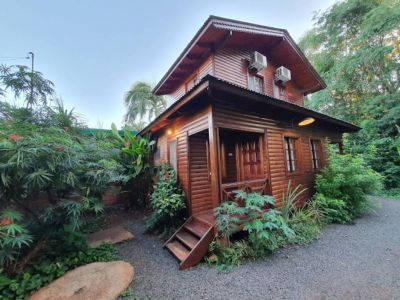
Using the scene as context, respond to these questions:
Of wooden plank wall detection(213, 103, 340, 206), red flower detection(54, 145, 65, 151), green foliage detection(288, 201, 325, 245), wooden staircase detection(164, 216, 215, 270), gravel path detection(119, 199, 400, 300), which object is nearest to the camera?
gravel path detection(119, 199, 400, 300)

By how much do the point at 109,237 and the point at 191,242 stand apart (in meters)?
2.26

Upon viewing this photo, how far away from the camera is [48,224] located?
3.14 m

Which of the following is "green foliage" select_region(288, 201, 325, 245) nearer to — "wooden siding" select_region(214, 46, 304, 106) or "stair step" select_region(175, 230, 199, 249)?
"stair step" select_region(175, 230, 199, 249)

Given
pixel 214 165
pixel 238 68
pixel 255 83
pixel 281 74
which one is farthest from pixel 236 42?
pixel 214 165

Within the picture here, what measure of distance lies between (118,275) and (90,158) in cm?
212

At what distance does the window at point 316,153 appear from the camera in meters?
6.74

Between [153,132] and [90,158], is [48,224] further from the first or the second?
[153,132]

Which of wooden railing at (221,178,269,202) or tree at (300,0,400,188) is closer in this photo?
wooden railing at (221,178,269,202)

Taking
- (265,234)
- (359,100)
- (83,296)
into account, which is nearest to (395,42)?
(359,100)

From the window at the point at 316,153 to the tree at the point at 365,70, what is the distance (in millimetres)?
3089

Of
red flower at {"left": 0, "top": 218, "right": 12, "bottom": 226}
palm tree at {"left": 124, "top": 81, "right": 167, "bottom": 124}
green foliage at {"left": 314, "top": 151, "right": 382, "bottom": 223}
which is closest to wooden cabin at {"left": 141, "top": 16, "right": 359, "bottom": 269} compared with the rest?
green foliage at {"left": 314, "top": 151, "right": 382, "bottom": 223}

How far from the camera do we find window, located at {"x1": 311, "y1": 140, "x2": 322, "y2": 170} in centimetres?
674

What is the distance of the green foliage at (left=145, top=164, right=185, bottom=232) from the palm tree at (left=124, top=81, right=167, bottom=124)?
1339 cm

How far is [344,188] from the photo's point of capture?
18.1 ft
